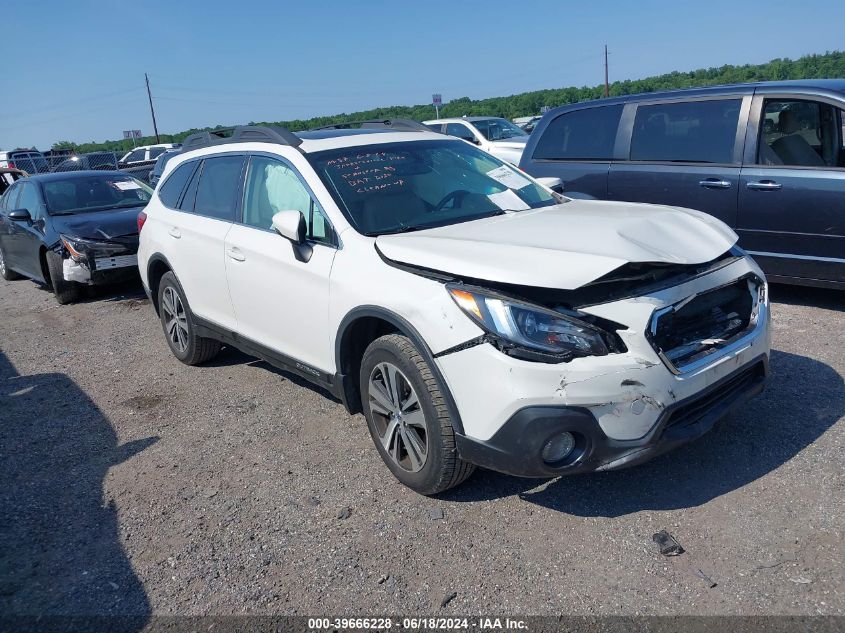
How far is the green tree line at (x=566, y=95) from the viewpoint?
43912 millimetres

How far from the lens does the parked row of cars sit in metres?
2.94

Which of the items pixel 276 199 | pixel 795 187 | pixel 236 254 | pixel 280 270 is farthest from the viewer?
pixel 795 187

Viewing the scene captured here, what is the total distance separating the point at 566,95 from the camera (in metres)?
63.1

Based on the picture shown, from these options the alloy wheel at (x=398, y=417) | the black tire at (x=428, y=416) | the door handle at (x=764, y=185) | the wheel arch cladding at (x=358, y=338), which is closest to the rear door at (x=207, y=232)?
the wheel arch cladding at (x=358, y=338)

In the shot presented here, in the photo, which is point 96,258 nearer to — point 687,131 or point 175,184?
point 175,184

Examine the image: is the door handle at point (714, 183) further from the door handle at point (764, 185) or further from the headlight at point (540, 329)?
the headlight at point (540, 329)

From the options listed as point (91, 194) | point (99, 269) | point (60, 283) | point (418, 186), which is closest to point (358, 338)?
point (418, 186)

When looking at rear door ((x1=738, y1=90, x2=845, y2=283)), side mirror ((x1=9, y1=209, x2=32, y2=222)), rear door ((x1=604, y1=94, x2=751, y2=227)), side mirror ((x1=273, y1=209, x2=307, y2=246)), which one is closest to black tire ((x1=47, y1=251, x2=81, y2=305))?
side mirror ((x1=9, y1=209, x2=32, y2=222))

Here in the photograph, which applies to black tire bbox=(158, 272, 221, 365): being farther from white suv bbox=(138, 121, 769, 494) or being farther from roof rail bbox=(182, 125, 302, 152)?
roof rail bbox=(182, 125, 302, 152)

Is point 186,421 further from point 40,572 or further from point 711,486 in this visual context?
point 711,486

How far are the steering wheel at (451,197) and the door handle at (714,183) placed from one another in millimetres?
2727

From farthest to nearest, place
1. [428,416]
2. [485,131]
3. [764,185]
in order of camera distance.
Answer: [485,131] → [764,185] → [428,416]

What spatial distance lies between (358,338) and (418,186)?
1.04 meters

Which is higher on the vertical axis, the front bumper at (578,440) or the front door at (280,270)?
the front door at (280,270)
